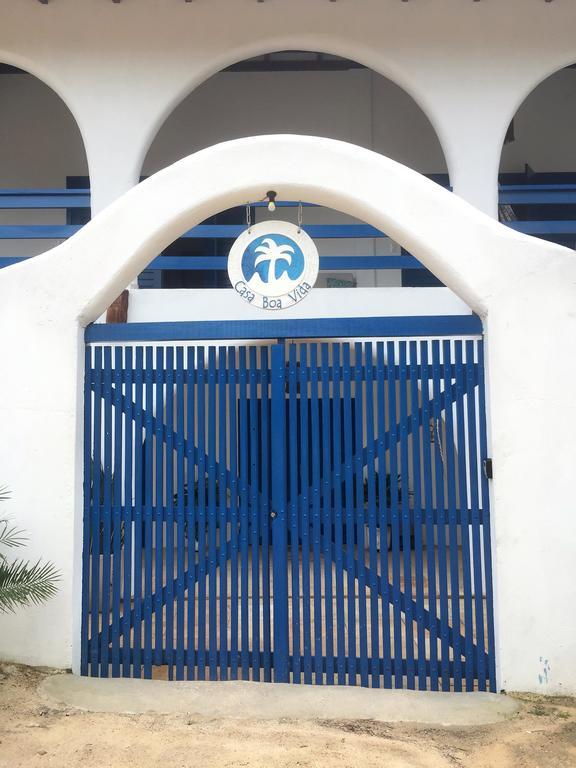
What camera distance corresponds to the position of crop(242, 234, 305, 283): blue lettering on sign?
181 inches

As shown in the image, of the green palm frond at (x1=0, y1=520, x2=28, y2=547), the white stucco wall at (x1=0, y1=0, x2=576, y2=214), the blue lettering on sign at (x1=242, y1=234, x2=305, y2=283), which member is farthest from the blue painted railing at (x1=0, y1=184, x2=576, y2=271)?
the green palm frond at (x1=0, y1=520, x2=28, y2=547)

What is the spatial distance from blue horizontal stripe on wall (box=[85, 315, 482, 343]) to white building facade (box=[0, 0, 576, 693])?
0.06 m

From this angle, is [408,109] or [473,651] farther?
[408,109]

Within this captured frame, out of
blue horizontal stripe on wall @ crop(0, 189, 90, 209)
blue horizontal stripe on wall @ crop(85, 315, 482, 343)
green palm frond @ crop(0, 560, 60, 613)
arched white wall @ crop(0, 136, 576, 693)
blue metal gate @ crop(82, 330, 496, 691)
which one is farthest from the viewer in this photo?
blue horizontal stripe on wall @ crop(0, 189, 90, 209)

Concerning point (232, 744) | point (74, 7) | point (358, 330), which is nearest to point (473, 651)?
point (232, 744)

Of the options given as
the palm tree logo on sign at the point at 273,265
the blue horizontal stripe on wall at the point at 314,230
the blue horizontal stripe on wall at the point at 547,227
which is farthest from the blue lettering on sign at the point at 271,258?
the blue horizontal stripe on wall at the point at 547,227

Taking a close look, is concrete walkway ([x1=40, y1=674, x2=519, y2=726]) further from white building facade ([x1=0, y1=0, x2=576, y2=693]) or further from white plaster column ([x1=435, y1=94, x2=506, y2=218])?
white plaster column ([x1=435, y1=94, x2=506, y2=218])

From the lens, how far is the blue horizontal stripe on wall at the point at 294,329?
14.8ft

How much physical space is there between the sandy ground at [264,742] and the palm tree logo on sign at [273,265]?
2.59 metres

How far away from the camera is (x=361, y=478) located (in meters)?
4.48

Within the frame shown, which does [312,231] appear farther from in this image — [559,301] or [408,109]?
[408,109]

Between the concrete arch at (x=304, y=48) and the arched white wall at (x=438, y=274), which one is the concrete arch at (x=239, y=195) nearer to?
the arched white wall at (x=438, y=274)

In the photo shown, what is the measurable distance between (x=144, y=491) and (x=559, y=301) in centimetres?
301

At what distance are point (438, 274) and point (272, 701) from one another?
2939mm
